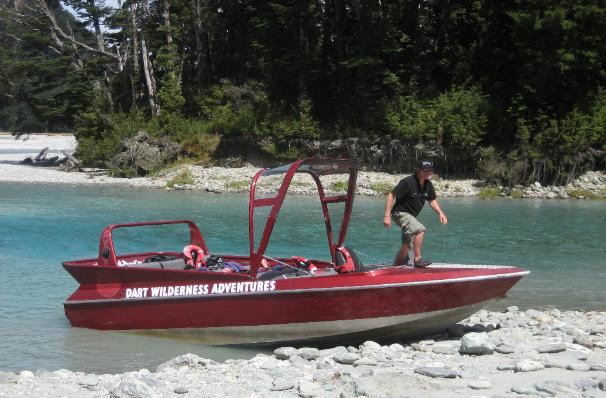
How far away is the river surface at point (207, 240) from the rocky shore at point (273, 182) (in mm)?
1894

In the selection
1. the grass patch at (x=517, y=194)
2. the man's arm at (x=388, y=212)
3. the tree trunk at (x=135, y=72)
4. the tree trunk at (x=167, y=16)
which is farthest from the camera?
the tree trunk at (x=135, y=72)

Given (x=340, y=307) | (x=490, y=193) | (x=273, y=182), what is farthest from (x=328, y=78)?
(x=340, y=307)

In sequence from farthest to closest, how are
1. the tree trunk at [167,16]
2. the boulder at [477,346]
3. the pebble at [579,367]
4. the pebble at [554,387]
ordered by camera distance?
1. the tree trunk at [167,16]
2. the boulder at [477,346]
3. the pebble at [579,367]
4. the pebble at [554,387]

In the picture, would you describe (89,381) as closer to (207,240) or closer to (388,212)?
(388,212)

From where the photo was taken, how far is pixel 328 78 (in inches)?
1754

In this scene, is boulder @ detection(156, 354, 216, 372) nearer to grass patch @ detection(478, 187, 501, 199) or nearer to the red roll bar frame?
the red roll bar frame

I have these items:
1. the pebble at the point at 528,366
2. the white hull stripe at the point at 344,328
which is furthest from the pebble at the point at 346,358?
the pebble at the point at 528,366

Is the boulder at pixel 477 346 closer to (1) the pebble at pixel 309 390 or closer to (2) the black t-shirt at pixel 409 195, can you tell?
(1) the pebble at pixel 309 390

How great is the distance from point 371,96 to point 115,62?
19.8 metres

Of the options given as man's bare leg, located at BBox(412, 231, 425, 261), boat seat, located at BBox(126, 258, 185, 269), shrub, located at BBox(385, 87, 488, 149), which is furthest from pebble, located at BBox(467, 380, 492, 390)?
shrub, located at BBox(385, 87, 488, 149)

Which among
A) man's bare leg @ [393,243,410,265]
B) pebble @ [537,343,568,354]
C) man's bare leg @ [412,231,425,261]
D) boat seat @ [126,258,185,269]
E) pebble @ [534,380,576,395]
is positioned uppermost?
man's bare leg @ [412,231,425,261]

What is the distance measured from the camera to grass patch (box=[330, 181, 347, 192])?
105ft

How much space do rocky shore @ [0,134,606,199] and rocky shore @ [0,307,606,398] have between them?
19372mm

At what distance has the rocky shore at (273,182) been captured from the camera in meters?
32.7
